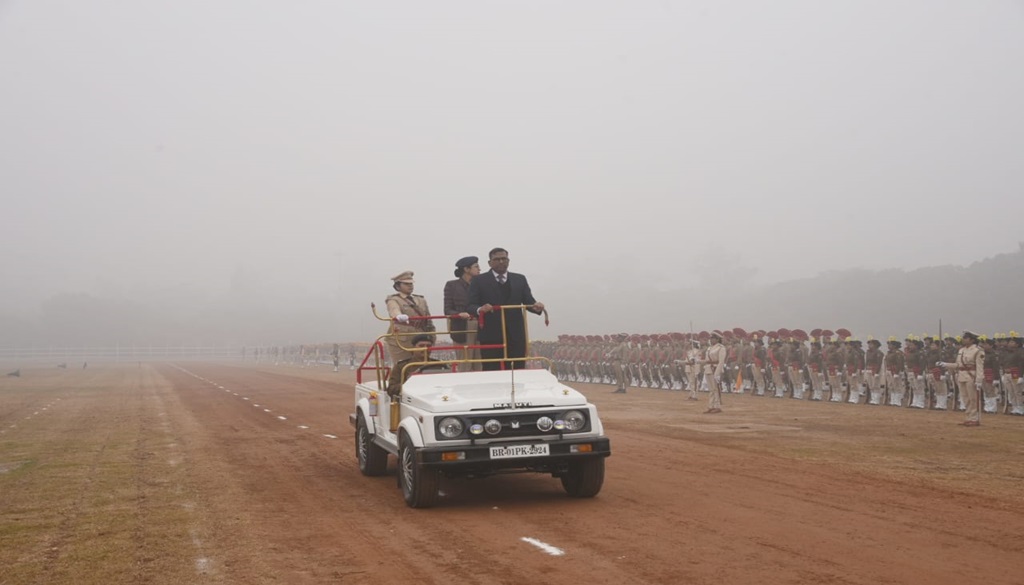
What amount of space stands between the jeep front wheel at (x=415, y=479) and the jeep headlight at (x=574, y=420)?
51.1 inches

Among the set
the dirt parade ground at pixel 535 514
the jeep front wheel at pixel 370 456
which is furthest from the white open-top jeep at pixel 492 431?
the jeep front wheel at pixel 370 456

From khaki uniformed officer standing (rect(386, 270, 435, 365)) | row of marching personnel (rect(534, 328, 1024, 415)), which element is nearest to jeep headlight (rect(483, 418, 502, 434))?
khaki uniformed officer standing (rect(386, 270, 435, 365))

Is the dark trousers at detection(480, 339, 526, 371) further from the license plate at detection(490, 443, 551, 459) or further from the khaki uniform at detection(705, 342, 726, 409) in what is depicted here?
the khaki uniform at detection(705, 342, 726, 409)

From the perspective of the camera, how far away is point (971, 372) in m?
18.5

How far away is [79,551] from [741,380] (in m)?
26.2

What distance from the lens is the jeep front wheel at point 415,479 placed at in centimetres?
890

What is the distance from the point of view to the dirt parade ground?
668 centimetres

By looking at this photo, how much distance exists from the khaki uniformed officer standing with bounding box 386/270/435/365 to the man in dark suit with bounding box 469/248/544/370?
0.65 meters

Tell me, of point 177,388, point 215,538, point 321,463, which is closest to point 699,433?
point 321,463

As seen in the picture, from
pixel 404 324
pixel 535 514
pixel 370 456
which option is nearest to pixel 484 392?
pixel 535 514

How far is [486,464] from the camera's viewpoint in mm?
8773

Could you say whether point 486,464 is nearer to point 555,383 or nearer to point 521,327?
point 555,383

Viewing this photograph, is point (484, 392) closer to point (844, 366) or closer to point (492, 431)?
point (492, 431)

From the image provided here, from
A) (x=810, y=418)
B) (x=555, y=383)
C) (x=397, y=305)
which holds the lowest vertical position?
(x=810, y=418)
